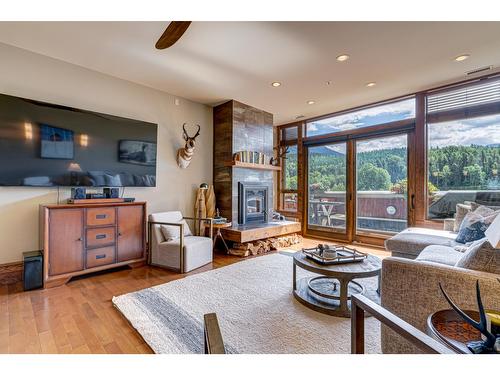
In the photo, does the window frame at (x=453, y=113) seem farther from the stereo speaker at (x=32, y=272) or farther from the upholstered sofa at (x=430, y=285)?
the stereo speaker at (x=32, y=272)

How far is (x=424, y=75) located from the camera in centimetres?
360

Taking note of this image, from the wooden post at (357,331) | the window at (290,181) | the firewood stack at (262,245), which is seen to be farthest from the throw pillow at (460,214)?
the wooden post at (357,331)

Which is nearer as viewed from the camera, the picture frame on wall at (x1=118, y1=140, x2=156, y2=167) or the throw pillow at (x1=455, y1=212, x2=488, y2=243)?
the throw pillow at (x1=455, y1=212, x2=488, y2=243)

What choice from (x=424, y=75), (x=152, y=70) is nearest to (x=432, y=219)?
(x=424, y=75)

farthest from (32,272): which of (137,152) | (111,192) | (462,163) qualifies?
(462,163)

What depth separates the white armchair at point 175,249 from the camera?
3.30 m

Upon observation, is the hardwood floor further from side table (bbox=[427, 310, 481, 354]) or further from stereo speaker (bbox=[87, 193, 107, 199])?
side table (bbox=[427, 310, 481, 354])

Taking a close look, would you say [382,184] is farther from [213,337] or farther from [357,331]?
[213,337]

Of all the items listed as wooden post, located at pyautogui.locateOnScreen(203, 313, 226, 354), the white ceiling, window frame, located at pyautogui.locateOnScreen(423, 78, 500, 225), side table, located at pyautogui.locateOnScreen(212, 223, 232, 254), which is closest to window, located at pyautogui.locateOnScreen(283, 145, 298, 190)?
the white ceiling

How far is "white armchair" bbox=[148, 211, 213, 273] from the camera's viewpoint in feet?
10.8

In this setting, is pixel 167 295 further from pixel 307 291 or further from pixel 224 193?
pixel 224 193

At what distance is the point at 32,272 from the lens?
8.80ft

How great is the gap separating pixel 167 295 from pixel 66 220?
4.98 feet

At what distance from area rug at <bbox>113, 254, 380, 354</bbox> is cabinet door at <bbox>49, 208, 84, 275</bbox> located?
0.93 metres
